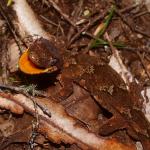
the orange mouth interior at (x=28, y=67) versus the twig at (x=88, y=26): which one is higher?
the orange mouth interior at (x=28, y=67)

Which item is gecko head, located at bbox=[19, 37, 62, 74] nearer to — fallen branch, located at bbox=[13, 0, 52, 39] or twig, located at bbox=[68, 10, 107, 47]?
fallen branch, located at bbox=[13, 0, 52, 39]

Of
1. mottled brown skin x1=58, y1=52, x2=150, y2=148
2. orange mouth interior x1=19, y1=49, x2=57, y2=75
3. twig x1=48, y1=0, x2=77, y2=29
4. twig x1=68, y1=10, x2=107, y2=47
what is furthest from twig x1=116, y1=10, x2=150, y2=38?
orange mouth interior x1=19, y1=49, x2=57, y2=75

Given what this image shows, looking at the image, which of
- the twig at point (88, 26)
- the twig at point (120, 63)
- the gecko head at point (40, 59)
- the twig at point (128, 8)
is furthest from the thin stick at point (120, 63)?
the gecko head at point (40, 59)

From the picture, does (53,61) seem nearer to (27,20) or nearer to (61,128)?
(61,128)

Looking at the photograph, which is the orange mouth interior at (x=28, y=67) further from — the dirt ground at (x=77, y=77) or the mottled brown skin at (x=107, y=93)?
the mottled brown skin at (x=107, y=93)

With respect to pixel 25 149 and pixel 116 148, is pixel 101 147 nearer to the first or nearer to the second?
pixel 116 148

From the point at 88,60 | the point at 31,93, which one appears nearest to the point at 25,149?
A: the point at 31,93

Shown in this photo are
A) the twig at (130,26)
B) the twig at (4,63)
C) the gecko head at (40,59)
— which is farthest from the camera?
the twig at (130,26)
